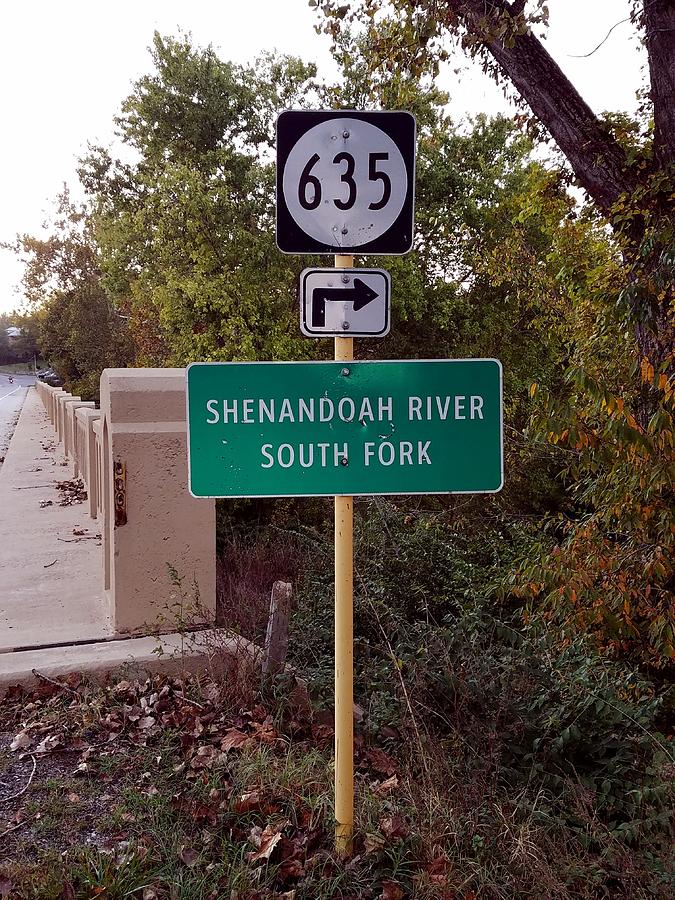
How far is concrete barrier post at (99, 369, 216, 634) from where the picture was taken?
4520 mm

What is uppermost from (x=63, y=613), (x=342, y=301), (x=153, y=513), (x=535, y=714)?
(x=342, y=301)

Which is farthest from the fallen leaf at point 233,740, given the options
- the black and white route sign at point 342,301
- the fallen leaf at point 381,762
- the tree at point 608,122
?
the tree at point 608,122

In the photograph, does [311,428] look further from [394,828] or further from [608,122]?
[608,122]

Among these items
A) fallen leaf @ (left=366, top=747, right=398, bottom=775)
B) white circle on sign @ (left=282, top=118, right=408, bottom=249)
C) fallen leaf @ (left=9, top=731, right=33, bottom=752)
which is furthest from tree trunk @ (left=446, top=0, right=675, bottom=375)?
fallen leaf @ (left=9, top=731, right=33, bottom=752)

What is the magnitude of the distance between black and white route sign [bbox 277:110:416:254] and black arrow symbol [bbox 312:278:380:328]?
0.44 ft

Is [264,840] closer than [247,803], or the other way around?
[264,840]

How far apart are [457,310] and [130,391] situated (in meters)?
9.90

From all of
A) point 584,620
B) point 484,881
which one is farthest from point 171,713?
point 584,620

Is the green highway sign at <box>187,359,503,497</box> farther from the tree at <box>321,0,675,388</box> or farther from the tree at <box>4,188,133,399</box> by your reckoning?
the tree at <box>4,188,133,399</box>

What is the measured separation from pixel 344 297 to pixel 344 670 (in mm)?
1284

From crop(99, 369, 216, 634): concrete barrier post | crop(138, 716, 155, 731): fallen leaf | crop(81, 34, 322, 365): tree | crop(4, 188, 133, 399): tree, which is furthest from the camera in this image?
crop(4, 188, 133, 399): tree

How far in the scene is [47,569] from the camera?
21.8 ft

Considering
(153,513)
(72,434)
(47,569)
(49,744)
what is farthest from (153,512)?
(72,434)

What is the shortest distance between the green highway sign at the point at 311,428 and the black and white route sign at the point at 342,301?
5.3 inches
